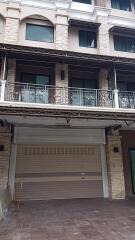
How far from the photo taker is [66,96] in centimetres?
Answer: 1062

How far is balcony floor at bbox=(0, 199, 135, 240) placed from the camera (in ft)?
17.2

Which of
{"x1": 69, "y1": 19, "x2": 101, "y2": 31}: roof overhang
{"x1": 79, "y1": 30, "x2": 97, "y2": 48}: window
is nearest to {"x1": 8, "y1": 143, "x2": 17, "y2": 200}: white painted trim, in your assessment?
{"x1": 79, "y1": 30, "x2": 97, "y2": 48}: window

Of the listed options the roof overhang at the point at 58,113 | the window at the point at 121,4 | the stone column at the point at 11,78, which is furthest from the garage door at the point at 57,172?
the window at the point at 121,4

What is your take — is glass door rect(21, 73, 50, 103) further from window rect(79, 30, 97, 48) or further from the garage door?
window rect(79, 30, 97, 48)

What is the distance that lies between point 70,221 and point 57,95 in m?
6.03

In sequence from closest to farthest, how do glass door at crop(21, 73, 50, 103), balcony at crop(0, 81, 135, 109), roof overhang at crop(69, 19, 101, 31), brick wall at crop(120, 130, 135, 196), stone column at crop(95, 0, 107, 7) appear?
balcony at crop(0, 81, 135, 109) → glass door at crop(21, 73, 50, 103) → brick wall at crop(120, 130, 135, 196) → roof overhang at crop(69, 19, 101, 31) → stone column at crop(95, 0, 107, 7)

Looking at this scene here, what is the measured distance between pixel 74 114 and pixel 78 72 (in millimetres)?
4400

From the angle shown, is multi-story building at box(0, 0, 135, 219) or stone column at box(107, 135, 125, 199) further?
stone column at box(107, 135, 125, 199)

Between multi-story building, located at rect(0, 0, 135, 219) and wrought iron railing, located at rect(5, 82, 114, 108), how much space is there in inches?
1.9

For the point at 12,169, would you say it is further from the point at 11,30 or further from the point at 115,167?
the point at 11,30

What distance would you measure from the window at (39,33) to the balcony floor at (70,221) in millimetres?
8554

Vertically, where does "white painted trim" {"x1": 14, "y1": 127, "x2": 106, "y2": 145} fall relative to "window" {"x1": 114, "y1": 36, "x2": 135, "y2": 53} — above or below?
below

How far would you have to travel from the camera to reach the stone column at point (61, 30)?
11.5 metres

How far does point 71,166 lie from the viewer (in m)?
10.0
